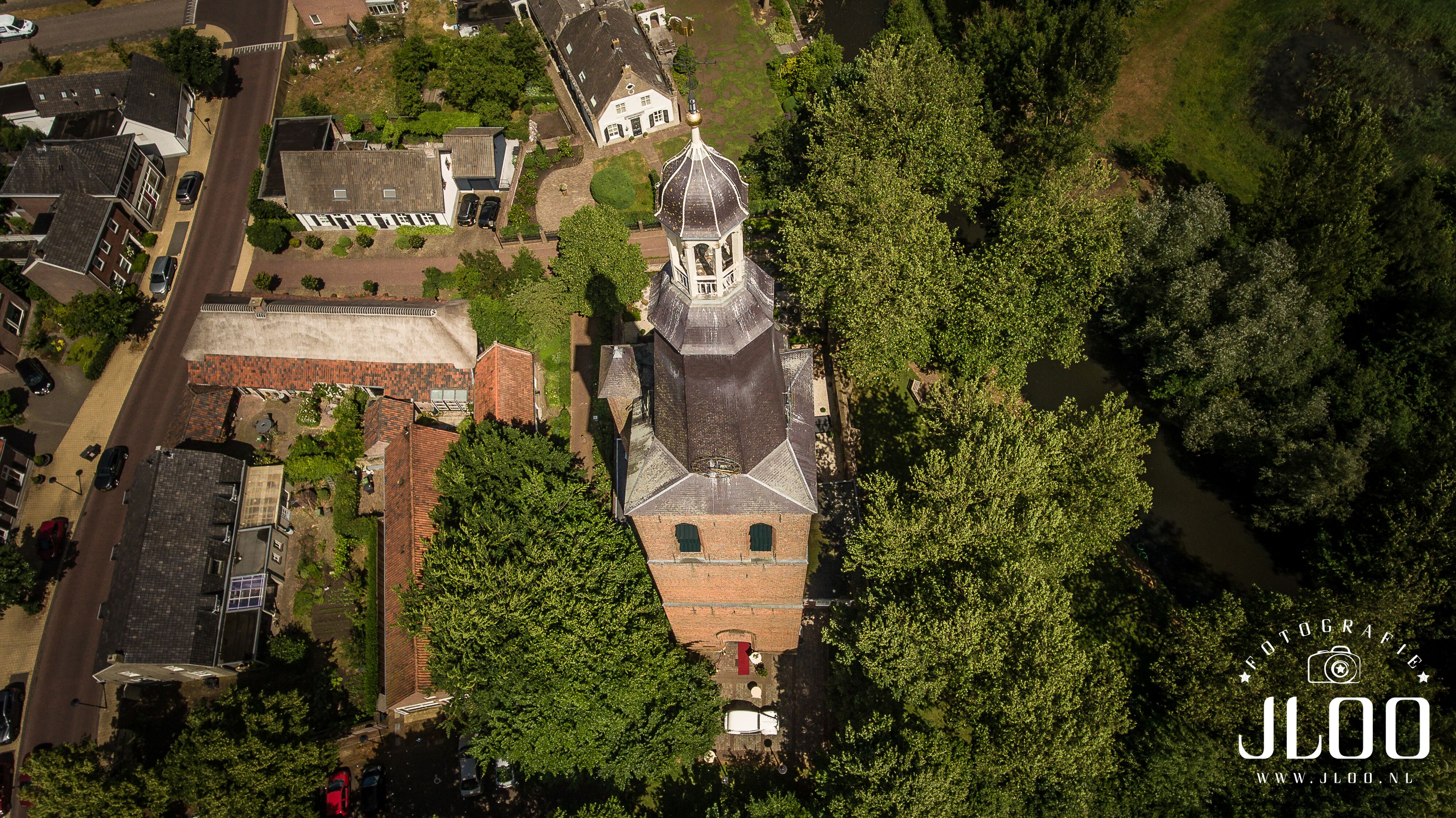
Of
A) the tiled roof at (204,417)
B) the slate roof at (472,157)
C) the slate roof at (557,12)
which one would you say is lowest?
the tiled roof at (204,417)

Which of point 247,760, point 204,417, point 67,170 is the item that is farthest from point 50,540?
point 67,170

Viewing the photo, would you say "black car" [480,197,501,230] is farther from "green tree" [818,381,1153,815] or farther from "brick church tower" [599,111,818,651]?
"green tree" [818,381,1153,815]

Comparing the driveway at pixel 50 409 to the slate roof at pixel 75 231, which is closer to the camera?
the driveway at pixel 50 409

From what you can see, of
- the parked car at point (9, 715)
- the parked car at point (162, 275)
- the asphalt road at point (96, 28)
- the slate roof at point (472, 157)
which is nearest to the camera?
the parked car at point (9, 715)

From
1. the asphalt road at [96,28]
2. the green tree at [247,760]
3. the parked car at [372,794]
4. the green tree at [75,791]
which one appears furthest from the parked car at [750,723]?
the asphalt road at [96,28]

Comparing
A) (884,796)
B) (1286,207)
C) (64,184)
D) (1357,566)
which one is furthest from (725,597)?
(64,184)

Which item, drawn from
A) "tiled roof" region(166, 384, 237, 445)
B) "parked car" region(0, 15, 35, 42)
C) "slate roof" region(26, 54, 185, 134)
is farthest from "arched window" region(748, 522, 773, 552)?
"parked car" region(0, 15, 35, 42)

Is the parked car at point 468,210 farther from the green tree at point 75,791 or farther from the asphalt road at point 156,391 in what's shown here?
the green tree at point 75,791

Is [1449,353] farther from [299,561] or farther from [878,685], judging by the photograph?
[299,561]
